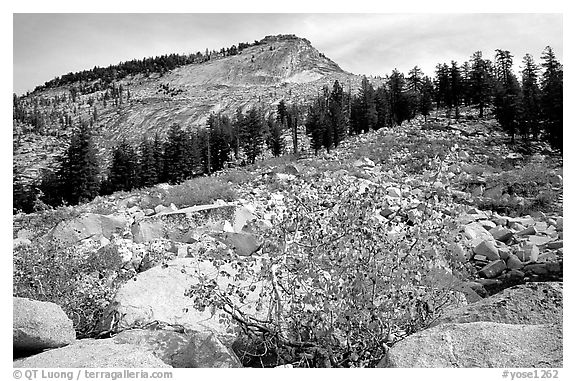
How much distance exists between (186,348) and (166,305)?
73 centimetres

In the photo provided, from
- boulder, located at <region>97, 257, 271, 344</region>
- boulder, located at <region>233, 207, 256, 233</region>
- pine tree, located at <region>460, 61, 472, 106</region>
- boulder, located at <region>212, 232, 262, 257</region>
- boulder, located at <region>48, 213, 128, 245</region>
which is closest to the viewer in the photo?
boulder, located at <region>97, 257, 271, 344</region>

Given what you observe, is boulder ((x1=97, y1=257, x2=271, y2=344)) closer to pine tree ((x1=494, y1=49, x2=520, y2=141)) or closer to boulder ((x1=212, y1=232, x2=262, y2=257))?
boulder ((x1=212, y1=232, x2=262, y2=257))

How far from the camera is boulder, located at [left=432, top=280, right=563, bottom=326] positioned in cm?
376

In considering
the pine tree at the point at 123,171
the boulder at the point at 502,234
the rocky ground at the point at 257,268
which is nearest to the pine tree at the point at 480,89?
the pine tree at the point at 123,171

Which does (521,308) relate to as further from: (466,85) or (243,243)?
(466,85)

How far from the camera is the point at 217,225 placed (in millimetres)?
6723

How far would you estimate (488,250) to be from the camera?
8164 millimetres

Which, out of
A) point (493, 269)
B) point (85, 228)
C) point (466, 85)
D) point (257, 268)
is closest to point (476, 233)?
point (493, 269)

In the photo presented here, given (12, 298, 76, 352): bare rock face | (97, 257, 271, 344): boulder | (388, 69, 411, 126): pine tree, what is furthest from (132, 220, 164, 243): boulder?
(388, 69, 411, 126): pine tree

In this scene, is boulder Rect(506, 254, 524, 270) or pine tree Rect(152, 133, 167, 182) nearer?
boulder Rect(506, 254, 524, 270)

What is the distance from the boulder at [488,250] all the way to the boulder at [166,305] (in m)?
5.21

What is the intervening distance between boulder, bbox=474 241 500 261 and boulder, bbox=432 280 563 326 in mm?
4157
